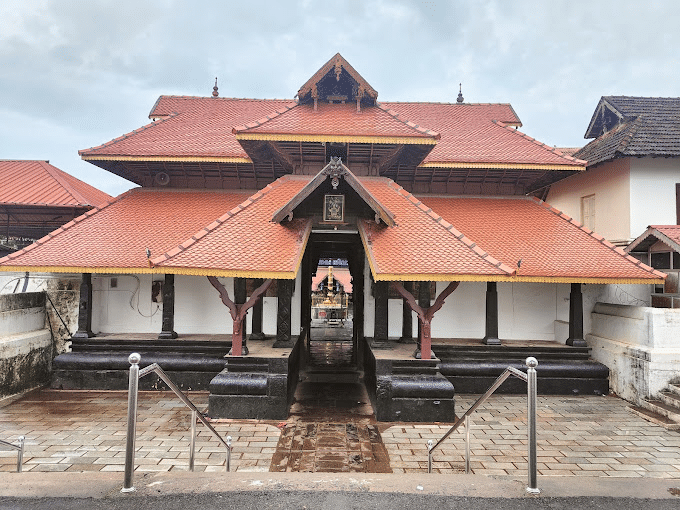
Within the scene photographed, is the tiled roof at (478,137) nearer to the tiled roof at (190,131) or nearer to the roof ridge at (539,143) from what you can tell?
the roof ridge at (539,143)

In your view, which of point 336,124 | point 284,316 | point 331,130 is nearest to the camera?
point 284,316

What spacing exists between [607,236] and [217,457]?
12262 millimetres

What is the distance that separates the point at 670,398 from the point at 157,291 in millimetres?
11628

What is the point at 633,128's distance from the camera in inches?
440

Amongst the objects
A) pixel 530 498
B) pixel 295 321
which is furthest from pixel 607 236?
pixel 530 498

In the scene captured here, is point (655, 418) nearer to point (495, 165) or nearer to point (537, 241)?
point (537, 241)

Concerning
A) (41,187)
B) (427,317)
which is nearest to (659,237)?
(427,317)

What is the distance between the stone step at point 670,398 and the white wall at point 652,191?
4889mm

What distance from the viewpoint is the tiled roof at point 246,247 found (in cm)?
680

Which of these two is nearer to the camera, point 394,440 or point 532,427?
point 532,427

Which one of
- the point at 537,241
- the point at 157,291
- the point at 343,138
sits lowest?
the point at 157,291

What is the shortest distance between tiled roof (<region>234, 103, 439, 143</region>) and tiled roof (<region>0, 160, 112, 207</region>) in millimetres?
6496

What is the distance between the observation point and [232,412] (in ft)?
23.0

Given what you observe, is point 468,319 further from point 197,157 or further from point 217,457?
point 197,157
